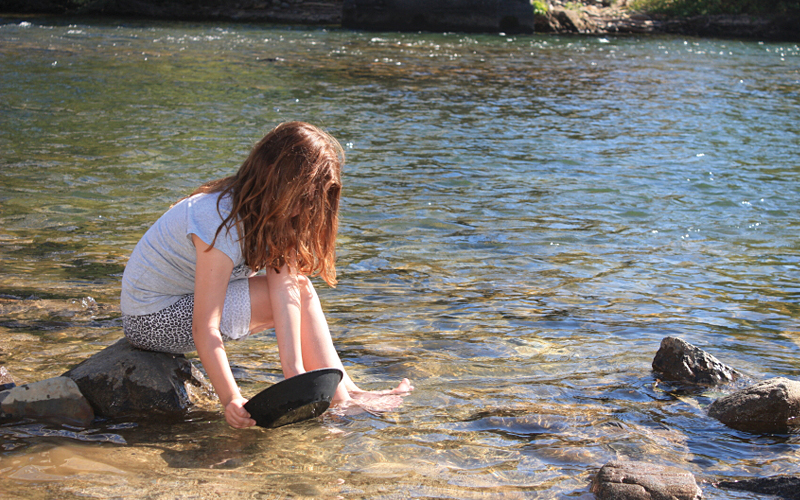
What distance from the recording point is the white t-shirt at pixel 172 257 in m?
2.87

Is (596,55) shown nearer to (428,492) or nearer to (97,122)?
(97,122)

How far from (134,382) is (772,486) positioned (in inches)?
102

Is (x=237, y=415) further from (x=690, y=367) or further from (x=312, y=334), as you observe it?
(x=690, y=367)

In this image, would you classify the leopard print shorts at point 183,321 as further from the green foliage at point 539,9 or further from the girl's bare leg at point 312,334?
the green foliage at point 539,9

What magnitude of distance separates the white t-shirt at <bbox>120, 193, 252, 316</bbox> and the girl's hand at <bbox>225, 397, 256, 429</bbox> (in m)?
0.54

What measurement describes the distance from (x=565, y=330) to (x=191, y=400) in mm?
2271

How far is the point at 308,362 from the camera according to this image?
3.25 metres

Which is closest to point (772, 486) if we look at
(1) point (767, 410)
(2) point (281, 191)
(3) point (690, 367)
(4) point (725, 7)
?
(1) point (767, 410)

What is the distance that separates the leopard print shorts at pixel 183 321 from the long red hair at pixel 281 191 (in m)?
0.17

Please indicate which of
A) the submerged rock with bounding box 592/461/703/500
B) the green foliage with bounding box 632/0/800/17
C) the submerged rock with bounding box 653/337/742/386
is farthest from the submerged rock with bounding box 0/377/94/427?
the green foliage with bounding box 632/0/800/17

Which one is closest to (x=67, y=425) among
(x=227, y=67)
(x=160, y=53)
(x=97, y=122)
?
(x=97, y=122)

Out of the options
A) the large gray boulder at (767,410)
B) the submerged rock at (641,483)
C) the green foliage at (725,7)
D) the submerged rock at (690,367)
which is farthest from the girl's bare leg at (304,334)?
the green foliage at (725,7)

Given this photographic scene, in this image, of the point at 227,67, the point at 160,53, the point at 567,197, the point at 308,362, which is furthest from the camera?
the point at 160,53

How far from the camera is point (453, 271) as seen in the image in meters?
5.51
